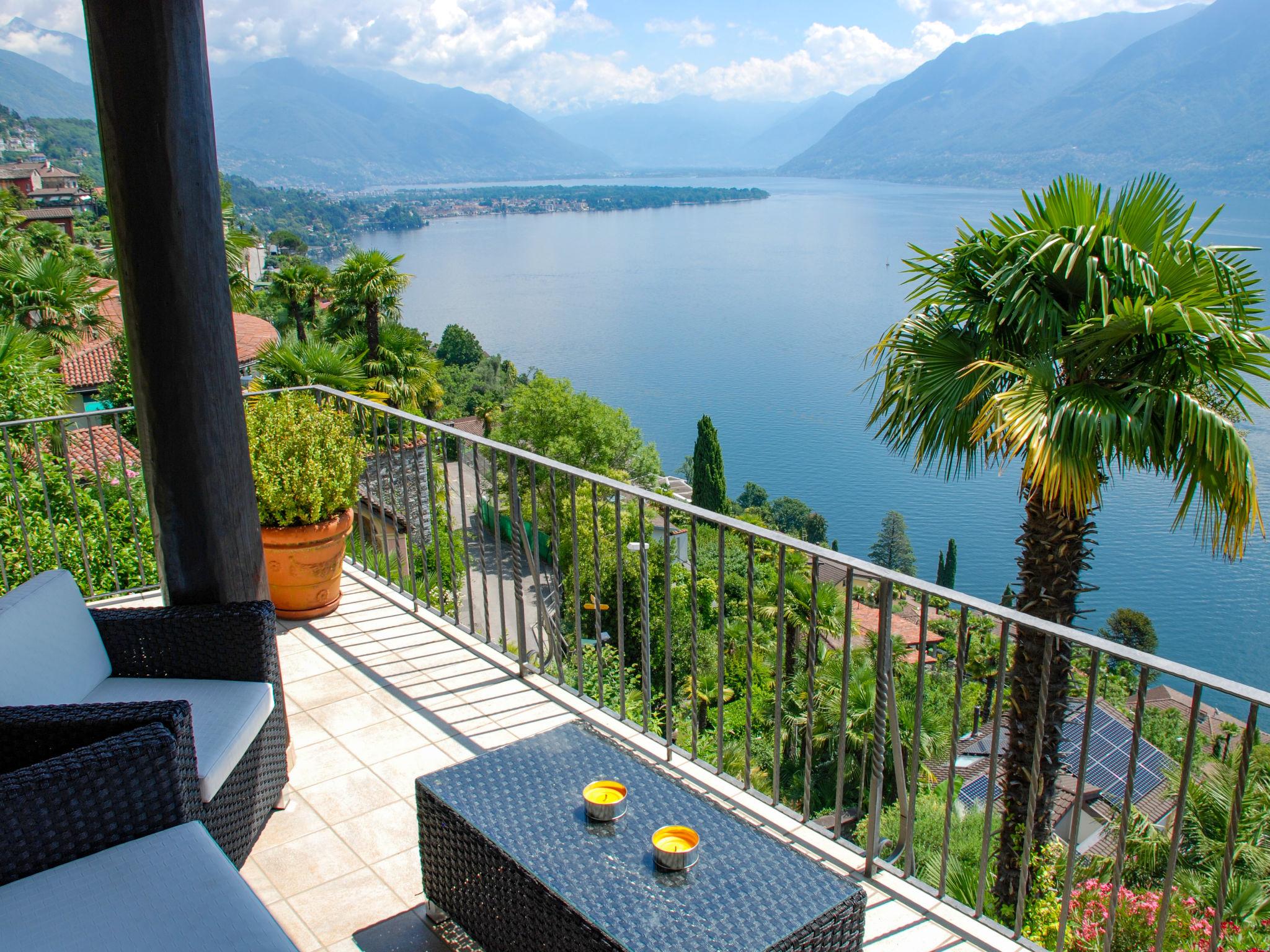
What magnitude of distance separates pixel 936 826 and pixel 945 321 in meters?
20.6

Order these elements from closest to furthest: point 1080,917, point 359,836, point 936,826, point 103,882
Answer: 1. point 103,882
2. point 359,836
3. point 1080,917
4. point 936,826

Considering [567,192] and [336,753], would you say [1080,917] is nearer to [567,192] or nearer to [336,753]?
[336,753]

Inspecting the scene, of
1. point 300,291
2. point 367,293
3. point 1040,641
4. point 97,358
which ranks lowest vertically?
point 97,358

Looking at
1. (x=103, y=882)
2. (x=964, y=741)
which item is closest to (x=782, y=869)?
(x=103, y=882)

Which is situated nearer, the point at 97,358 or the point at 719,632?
the point at 719,632

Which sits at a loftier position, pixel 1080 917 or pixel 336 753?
pixel 336 753

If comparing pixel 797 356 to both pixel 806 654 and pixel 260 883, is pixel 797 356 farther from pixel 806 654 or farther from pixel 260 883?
pixel 260 883

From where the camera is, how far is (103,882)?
1.58 meters

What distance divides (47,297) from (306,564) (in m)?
19.7

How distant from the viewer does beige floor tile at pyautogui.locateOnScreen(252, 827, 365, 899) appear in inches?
88.7

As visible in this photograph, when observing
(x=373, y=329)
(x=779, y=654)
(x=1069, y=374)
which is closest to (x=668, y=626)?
(x=779, y=654)

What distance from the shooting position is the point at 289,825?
8.14 ft

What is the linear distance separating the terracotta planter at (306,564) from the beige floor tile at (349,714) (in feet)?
2.38

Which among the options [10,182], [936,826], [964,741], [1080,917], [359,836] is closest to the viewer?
[359,836]
